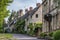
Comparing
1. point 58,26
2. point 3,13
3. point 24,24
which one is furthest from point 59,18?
point 24,24

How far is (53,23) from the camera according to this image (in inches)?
1626

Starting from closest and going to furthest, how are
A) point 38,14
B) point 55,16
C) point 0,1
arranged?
1. point 0,1
2. point 55,16
3. point 38,14

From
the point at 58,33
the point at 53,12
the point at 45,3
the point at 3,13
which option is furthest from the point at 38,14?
the point at 3,13

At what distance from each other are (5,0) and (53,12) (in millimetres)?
30828

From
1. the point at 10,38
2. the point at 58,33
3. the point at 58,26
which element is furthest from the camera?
the point at 58,26

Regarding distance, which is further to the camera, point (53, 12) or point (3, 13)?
point (53, 12)

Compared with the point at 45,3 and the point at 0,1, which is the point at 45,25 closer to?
the point at 45,3

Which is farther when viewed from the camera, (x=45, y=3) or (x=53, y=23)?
(x=45, y=3)

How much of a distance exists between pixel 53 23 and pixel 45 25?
6.61 m

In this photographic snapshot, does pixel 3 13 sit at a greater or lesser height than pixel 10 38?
greater

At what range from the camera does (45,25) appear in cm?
4784

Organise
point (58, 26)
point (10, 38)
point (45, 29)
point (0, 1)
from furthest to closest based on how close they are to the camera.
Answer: point (45, 29) < point (58, 26) < point (0, 1) < point (10, 38)

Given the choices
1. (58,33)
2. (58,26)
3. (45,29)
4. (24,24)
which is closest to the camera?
(58,33)

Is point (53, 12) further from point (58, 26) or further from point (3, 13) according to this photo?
point (3, 13)
